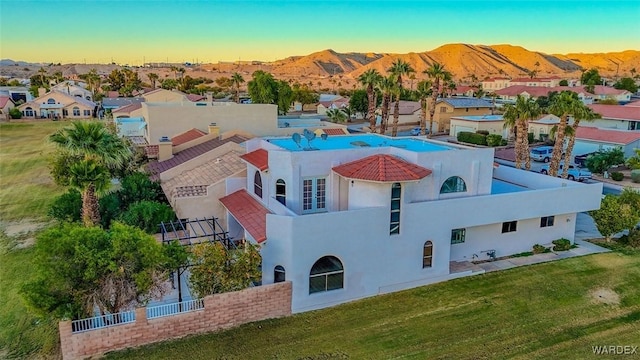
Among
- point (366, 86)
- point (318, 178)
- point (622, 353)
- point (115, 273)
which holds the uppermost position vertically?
point (366, 86)

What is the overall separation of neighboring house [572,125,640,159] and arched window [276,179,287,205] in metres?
43.5

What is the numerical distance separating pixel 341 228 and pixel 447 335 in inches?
222

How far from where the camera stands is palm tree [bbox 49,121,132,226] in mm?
22594

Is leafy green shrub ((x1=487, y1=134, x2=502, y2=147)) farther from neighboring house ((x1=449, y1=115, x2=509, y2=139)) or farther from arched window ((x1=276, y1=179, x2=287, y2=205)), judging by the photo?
arched window ((x1=276, y1=179, x2=287, y2=205))

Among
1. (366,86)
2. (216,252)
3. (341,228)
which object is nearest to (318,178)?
(341,228)

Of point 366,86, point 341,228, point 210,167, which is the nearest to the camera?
point 341,228

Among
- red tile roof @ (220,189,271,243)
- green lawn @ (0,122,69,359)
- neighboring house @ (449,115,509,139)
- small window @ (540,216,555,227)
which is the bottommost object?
green lawn @ (0,122,69,359)

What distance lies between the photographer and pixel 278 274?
19.3 meters

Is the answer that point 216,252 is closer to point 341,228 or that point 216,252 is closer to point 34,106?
point 341,228

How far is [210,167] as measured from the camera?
31.6 m

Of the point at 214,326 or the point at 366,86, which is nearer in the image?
the point at 214,326

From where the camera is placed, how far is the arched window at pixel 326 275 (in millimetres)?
19188

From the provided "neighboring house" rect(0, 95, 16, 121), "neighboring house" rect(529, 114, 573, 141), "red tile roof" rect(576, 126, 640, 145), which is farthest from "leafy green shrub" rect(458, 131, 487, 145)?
"neighboring house" rect(0, 95, 16, 121)

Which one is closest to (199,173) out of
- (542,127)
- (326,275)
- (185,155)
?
(185,155)
